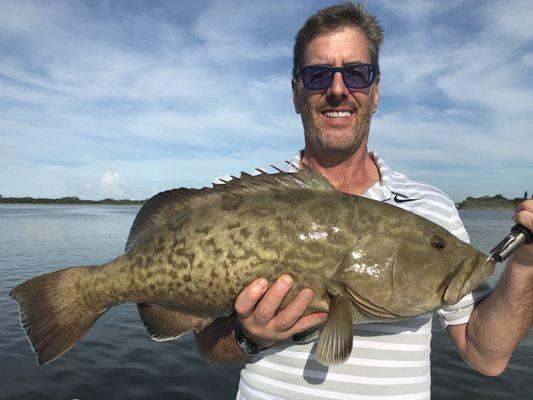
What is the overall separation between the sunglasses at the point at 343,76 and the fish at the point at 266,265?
3.26 ft

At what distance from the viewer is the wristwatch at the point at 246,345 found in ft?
10.1

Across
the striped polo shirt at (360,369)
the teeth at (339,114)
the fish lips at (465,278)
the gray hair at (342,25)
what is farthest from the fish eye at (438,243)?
the gray hair at (342,25)

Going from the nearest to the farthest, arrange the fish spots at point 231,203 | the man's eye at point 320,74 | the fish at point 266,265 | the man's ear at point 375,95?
the fish at point 266,265
the fish spots at point 231,203
the man's eye at point 320,74
the man's ear at point 375,95

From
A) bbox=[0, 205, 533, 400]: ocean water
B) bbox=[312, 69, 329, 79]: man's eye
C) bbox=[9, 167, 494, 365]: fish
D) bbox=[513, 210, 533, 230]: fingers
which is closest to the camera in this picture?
bbox=[513, 210, 533, 230]: fingers

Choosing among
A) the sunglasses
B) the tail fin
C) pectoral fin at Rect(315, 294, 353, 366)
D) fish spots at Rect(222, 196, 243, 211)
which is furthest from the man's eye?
the tail fin

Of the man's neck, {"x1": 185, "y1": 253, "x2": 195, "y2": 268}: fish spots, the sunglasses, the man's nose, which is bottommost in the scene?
{"x1": 185, "y1": 253, "x2": 195, "y2": 268}: fish spots

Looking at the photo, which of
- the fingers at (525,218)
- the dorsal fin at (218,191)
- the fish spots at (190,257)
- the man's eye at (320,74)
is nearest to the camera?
the fingers at (525,218)

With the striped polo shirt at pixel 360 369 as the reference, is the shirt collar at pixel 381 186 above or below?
above

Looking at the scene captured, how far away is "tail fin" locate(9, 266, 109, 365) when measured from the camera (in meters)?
3.23

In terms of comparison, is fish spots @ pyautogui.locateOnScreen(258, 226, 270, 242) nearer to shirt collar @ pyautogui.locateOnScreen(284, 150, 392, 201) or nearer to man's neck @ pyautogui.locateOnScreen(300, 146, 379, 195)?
shirt collar @ pyautogui.locateOnScreen(284, 150, 392, 201)

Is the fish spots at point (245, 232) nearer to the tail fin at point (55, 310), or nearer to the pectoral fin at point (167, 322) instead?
the pectoral fin at point (167, 322)

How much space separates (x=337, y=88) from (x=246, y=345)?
2204mm

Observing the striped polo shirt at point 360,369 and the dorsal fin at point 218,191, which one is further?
the dorsal fin at point 218,191

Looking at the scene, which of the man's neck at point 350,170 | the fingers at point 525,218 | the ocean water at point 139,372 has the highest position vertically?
the man's neck at point 350,170
